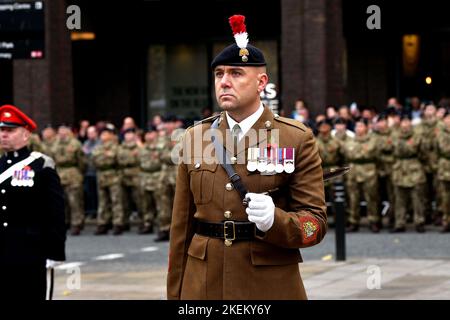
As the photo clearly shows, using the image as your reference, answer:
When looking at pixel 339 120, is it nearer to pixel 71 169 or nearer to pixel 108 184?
pixel 108 184

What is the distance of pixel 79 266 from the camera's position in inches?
642

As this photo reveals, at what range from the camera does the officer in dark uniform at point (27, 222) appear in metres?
8.11

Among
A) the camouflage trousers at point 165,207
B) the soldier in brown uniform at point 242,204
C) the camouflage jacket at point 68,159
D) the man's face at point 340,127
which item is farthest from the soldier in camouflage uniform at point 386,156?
the soldier in brown uniform at point 242,204

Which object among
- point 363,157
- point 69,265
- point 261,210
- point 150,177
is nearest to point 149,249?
point 69,265

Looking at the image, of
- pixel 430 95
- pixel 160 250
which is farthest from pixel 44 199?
pixel 430 95

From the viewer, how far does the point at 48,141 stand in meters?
21.5

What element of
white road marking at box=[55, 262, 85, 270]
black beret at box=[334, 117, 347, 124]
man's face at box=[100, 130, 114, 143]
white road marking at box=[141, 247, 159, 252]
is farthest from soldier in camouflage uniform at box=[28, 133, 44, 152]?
black beret at box=[334, 117, 347, 124]

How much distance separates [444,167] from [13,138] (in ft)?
38.2

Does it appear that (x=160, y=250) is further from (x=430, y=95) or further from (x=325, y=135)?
(x=430, y=95)

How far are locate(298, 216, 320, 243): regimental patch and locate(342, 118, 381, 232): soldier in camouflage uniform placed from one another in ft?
46.4

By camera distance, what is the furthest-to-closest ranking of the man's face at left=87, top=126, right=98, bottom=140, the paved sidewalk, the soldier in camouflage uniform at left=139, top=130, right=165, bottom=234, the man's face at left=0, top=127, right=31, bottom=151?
the man's face at left=87, top=126, right=98, bottom=140 → the soldier in camouflage uniform at left=139, top=130, right=165, bottom=234 → the paved sidewalk → the man's face at left=0, top=127, right=31, bottom=151

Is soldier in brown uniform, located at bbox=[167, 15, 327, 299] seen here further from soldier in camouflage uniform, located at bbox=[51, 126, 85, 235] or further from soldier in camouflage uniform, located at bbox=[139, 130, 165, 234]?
soldier in camouflage uniform, located at bbox=[51, 126, 85, 235]

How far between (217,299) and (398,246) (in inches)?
464

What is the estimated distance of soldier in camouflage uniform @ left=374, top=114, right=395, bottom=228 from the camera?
19953 mm
